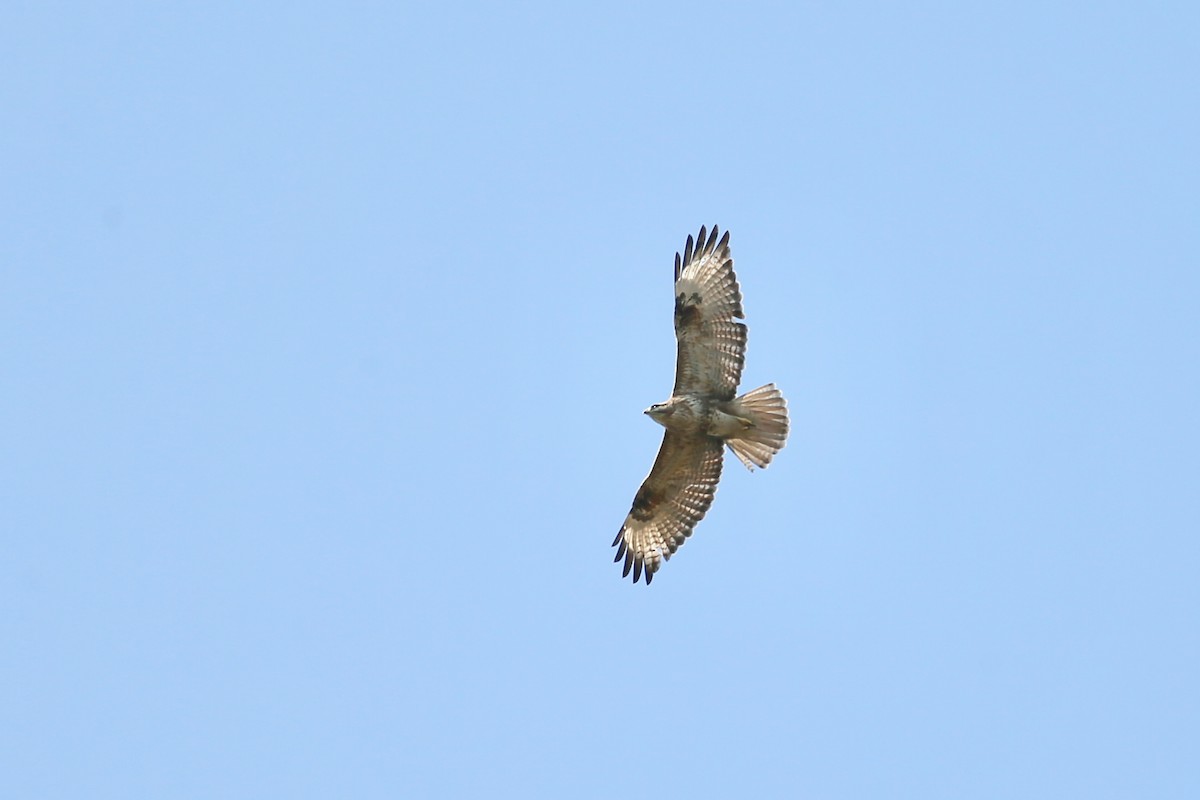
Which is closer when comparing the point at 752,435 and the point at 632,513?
the point at 752,435

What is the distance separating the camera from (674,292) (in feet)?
51.5

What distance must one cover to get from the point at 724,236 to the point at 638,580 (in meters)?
3.20

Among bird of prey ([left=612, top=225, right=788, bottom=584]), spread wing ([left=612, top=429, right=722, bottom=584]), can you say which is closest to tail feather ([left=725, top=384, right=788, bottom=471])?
bird of prey ([left=612, top=225, right=788, bottom=584])

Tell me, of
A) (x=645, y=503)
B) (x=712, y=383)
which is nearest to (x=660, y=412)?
(x=712, y=383)

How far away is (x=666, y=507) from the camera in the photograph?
54.7 feet

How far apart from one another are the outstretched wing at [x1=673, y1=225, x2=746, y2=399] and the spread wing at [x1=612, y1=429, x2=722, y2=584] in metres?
→ 0.79

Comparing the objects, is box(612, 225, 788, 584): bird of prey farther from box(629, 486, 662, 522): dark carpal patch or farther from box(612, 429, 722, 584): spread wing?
box(629, 486, 662, 522): dark carpal patch

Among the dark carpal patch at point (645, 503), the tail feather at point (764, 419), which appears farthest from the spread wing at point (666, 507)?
the tail feather at point (764, 419)

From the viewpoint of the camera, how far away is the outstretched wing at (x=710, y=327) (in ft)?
51.0

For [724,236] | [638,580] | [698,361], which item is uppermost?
[724,236]

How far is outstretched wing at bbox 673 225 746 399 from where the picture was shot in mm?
15555

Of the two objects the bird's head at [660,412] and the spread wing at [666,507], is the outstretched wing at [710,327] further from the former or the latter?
the spread wing at [666,507]

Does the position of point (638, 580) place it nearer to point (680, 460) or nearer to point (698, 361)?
point (680, 460)

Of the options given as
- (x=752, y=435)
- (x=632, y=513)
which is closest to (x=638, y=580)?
(x=632, y=513)
